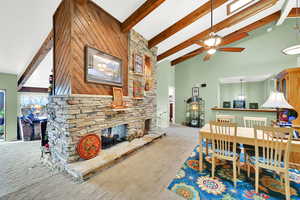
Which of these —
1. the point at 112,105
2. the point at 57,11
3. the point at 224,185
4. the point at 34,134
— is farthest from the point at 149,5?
the point at 34,134

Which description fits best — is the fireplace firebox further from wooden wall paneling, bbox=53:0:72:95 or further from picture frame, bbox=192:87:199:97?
picture frame, bbox=192:87:199:97

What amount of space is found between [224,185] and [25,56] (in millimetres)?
5742

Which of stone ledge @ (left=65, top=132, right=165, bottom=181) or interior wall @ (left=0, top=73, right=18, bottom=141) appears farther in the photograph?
interior wall @ (left=0, top=73, right=18, bottom=141)

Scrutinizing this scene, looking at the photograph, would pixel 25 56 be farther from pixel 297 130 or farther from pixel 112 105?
pixel 297 130

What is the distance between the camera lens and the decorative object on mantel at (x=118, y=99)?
3030 millimetres

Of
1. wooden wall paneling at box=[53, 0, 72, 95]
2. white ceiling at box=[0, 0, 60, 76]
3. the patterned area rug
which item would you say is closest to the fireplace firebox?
wooden wall paneling at box=[53, 0, 72, 95]

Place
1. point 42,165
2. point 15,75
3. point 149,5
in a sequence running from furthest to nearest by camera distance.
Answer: point 15,75
point 149,5
point 42,165

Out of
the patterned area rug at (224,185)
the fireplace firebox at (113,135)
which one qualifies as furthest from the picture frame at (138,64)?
the patterned area rug at (224,185)

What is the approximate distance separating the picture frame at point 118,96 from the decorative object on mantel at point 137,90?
615 millimetres

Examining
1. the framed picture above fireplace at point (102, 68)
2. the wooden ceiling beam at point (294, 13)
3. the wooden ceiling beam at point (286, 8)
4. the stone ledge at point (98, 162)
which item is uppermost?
the wooden ceiling beam at point (294, 13)

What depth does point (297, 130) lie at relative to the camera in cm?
246

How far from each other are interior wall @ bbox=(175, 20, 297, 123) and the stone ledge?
15.5 feet

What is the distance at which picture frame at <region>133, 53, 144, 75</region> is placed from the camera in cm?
383

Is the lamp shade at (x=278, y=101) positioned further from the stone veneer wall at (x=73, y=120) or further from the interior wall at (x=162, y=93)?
the interior wall at (x=162, y=93)
